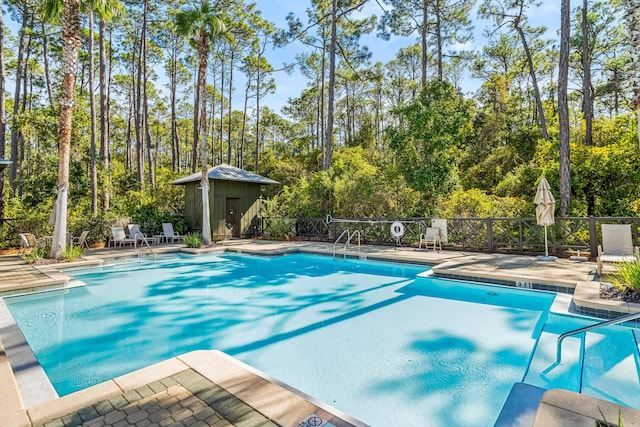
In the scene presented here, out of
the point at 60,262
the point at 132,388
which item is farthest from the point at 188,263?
the point at 132,388

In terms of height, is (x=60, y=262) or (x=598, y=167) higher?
(x=598, y=167)

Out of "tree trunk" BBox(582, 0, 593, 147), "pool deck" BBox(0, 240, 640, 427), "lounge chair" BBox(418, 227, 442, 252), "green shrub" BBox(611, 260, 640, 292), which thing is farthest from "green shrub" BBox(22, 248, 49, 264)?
"tree trunk" BBox(582, 0, 593, 147)

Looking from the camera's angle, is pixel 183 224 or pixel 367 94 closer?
pixel 183 224

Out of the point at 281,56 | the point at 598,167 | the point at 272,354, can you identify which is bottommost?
the point at 272,354

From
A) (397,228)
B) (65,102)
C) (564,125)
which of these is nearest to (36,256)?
(65,102)

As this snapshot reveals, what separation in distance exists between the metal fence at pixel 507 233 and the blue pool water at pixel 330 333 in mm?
3210

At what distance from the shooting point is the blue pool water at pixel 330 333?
9.96 ft

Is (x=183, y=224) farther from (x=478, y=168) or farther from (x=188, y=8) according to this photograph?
(x=478, y=168)

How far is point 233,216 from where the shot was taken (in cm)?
1466

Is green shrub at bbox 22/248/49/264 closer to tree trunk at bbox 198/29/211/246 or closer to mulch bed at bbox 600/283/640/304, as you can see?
tree trunk at bbox 198/29/211/246

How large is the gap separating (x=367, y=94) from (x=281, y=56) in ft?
38.6

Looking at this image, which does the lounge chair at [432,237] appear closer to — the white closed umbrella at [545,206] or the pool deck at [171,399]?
the white closed umbrella at [545,206]

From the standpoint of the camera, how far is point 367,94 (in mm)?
28891

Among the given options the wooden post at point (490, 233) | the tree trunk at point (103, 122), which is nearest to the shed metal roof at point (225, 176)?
the tree trunk at point (103, 122)
